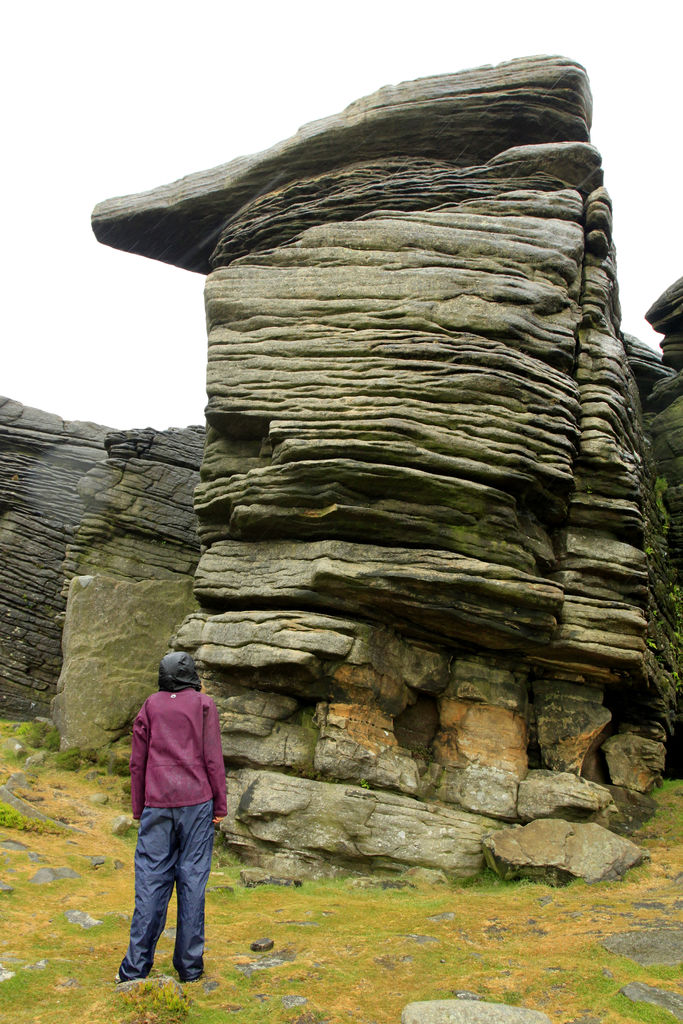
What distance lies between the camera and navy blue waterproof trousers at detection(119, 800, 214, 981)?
6.04 meters

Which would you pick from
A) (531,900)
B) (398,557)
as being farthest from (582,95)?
(531,900)

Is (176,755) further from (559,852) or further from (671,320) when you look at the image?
(671,320)

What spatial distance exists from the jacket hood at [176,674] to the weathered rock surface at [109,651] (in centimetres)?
977

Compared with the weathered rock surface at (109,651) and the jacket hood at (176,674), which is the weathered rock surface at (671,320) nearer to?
the weathered rock surface at (109,651)

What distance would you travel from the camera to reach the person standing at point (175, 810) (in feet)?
20.1

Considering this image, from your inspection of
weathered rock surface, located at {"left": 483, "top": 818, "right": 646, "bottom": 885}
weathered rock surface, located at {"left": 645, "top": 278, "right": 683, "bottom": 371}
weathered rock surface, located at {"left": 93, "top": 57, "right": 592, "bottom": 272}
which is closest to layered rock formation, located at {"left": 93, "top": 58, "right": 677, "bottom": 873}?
weathered rock surface, located at {"left": 483, "top": 818, "right": 646, "bottom": 885}

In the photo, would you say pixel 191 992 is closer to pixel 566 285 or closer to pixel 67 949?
pixel 67 949

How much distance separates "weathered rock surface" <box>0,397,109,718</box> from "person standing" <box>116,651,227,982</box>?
1757 cm

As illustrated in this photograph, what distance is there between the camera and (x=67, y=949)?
21.8ft

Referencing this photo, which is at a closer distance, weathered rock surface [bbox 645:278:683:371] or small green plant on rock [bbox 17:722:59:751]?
small green plant on rock [bbox 17:722:59:751]

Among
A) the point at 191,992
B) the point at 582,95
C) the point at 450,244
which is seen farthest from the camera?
the point at 582,95

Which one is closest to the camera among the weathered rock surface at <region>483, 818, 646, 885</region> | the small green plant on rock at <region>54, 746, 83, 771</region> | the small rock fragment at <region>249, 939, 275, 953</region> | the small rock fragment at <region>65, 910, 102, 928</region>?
the small rock fragment at <region>249, 939, 275, 953</region>

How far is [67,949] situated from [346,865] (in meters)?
4.96

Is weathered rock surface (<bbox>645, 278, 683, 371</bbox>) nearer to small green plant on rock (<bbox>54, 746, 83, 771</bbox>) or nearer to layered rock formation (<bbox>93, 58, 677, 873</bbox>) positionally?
layered rock formation (<bbox>93, 58, 677, 873</bbox>)
